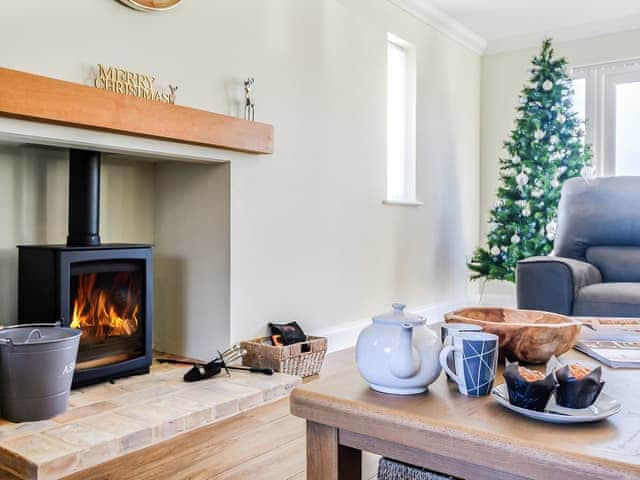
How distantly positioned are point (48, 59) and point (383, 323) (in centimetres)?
181

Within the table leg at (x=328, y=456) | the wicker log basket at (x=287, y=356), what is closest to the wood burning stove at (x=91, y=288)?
the wicker log basket at (x=287, y=356)

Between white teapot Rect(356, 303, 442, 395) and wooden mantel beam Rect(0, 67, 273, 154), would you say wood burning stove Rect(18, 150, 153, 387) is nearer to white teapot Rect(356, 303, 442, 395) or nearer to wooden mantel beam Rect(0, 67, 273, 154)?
wooden mantel beam Rect(0, 67, 273, 154)

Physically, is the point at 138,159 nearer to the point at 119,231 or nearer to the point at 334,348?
the point at 119,231

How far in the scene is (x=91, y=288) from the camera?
2.47 metres

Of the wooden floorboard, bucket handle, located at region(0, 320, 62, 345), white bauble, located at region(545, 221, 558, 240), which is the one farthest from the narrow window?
bucket handle, located at region(0, 320, 62, 345)

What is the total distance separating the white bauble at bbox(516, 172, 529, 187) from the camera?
4586mm

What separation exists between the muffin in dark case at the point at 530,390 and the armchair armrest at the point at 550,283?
2.04 metres

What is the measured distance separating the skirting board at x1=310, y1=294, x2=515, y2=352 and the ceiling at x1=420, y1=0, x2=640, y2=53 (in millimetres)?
2404

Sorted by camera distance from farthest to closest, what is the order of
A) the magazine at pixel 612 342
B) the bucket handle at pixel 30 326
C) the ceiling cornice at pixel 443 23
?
the ceiling cornice at pixel 443 23
the bucket handle at pixel 30 326
the magazine at pixel 612 342

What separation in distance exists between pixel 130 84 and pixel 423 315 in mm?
2880

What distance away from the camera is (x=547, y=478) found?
77cm

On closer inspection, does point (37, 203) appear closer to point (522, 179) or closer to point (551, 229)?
point (522, 179)

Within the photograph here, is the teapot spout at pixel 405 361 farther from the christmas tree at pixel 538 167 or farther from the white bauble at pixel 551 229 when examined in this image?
the white bauble at pixel 551 229

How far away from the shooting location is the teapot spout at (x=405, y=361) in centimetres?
97
